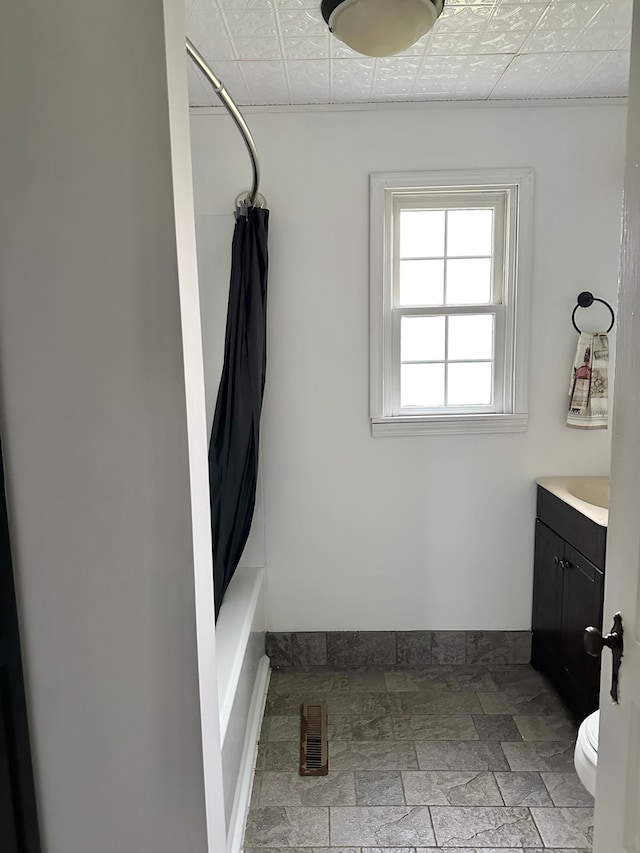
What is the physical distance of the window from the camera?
2.58m

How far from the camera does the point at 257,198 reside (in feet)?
8.07

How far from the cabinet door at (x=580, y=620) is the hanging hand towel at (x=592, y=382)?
57cm

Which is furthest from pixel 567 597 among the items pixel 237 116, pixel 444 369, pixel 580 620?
pixel 237 116

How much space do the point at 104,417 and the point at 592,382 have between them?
2.18 m

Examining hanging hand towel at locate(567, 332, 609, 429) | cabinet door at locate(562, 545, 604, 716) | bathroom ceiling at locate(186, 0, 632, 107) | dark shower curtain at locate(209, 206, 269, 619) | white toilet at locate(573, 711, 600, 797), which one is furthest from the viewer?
hanging hand towel at locate(567, 332, 609, 429)

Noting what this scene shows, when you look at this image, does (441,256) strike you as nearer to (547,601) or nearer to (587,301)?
(587,301)

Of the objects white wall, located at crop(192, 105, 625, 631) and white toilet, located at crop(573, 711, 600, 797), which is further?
white wall, located at crop(192, 105, 625, 631)

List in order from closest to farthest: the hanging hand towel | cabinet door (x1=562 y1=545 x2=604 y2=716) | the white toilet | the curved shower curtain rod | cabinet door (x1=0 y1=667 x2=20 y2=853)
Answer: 1. cabinet door (x1=0 y1=667 x2=20 y2=853)
2. the white toilet
3. the curved shower curtain rod
4. cabinet door (x1=562 y1=545 x2=604 y2=716)
5. the hanging hand towel

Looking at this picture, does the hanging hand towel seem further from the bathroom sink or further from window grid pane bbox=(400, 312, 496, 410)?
window grid pane bbox=(400, 312, 496, 410)

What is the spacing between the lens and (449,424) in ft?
8.73

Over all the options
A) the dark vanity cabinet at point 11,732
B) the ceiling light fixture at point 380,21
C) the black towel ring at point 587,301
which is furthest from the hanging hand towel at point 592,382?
the dark vanity cabinet at point 11,732

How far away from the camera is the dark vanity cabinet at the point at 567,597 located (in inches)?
84.8

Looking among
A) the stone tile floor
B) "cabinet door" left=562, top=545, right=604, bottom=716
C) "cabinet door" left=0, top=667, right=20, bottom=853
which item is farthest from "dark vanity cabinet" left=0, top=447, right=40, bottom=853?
"cabinet door" left=562, top=545, right=604, bottom=716

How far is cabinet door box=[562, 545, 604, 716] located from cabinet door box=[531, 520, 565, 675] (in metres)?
0.07
